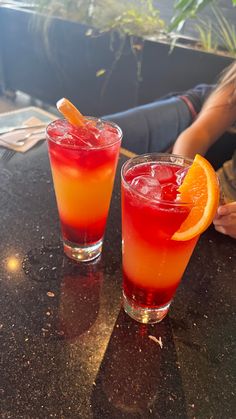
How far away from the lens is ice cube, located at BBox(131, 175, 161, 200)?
534 millimetres

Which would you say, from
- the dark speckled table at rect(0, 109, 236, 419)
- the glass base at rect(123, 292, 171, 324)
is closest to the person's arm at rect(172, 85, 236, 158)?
the dark speckled table at rect(0, 109, 236, 419)

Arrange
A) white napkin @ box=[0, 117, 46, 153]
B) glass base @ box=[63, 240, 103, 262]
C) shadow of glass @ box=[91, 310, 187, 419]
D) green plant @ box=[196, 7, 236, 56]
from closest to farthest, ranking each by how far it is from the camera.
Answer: shadow of glass @ box=[91, 310, 187, 419] → glass base @ box=[63, 240, 103, 262] → white napkin @ box=[0, 117, 46, 153] → green plant @ box=[196, 7, 236, 56]

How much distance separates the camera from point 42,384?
0.50 m

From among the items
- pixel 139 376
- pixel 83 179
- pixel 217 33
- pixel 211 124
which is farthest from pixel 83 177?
pixel 217 33

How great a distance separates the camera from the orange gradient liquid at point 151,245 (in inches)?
20.4

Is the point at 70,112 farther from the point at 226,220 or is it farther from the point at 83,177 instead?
the point at 226,220

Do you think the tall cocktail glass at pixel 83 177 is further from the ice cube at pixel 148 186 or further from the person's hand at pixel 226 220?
the person's hand at pixel 226 220

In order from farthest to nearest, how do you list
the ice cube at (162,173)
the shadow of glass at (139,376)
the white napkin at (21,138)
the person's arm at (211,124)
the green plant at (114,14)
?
1. the green plant at (114,14)
2. the person's arm at (211,124)
3. the white napkin at (21,138)
4. the ice cube at (162,173)
5. the shadow of glass at (139,376)

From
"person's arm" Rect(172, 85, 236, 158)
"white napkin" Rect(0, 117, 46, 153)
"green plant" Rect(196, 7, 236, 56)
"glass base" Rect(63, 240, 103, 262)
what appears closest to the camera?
"glass base" Rect(63, 240, 103, 262)

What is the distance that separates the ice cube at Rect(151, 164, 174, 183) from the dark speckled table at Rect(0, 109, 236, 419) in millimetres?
222

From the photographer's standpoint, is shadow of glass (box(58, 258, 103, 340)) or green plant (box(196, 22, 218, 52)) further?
green plant (box(196, 22, 218, 52))

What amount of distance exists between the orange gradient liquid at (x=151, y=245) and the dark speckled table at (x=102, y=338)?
0.19 ft

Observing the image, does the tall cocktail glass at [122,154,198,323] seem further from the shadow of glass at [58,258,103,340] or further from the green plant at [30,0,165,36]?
the green plant at [30,0,165,36]

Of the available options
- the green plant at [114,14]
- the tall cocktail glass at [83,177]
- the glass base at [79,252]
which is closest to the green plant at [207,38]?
the green plant at [114,14]
